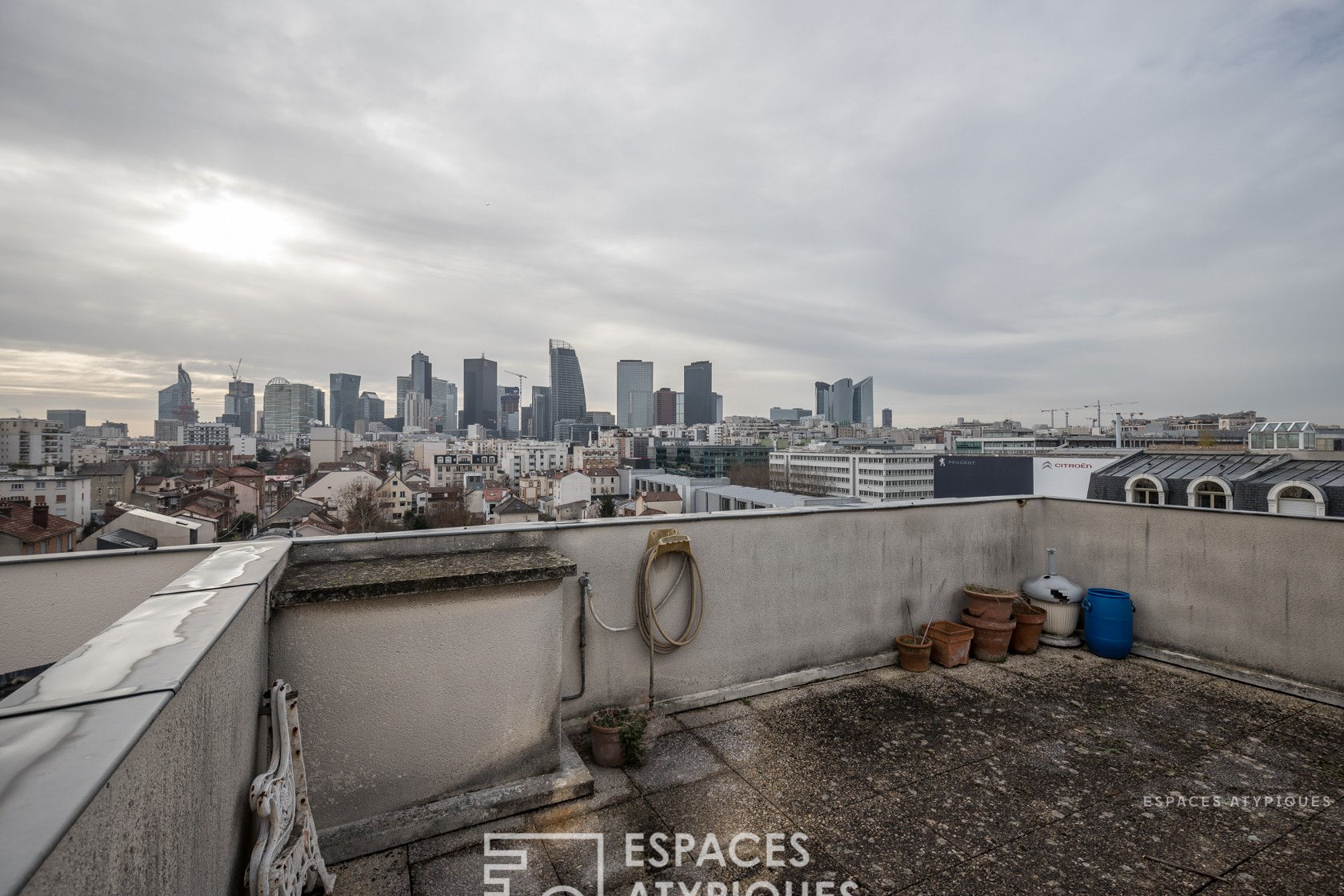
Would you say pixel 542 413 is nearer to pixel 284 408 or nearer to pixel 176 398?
pixel 284 408

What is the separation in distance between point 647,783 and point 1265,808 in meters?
2.87

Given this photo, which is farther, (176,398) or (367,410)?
(367,410)

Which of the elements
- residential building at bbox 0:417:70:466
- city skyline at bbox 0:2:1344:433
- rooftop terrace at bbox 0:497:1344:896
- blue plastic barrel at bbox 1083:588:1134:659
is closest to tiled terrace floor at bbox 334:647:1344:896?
rooftop terrace at bbox 0:497:1344:896

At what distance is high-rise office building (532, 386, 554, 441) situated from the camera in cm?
17838

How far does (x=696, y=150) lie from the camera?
959 centimetres

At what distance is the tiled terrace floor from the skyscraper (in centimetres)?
17726

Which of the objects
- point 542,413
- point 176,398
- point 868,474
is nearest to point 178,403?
point 176,398

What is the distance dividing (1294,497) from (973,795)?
15733 millimetres

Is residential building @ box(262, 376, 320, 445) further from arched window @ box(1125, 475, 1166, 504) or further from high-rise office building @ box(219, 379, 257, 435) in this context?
arched window @ box(1125, 475, 1166, 504)

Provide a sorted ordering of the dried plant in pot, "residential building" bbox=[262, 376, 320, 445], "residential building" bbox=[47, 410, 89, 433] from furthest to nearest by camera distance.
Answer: "residential building" bbox=[262, 376, 320, 445] → "residential building" bbox=[47, 410, 89, 433] → the dried plant in pot

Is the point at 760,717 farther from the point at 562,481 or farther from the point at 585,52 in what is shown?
the point at 562,481

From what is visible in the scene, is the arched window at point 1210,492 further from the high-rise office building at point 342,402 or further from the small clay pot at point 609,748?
the high-rise office building at point 342,402

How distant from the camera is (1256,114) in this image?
6.25 meters

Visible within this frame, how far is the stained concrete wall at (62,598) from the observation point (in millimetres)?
2207
